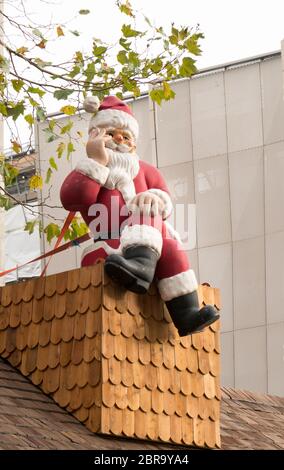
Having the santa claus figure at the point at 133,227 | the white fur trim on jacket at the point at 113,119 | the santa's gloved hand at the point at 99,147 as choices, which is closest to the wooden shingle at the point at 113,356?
the santa claus figure at the point at 133,227

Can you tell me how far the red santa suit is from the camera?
29.1 feet

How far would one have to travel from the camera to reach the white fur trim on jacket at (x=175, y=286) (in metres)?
8.87

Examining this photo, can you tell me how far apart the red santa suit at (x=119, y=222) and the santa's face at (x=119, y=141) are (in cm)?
25

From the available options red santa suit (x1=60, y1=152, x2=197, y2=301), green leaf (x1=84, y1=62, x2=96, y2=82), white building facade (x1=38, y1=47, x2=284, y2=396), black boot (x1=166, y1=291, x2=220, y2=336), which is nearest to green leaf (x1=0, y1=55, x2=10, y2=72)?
green leaf (x1=84, y1=62, x2=96, y2=82)

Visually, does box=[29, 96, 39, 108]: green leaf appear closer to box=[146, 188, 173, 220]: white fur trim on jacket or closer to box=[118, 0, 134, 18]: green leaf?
box=[118, 0, 134, 18]: green leaf

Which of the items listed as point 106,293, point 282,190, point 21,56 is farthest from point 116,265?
point 282,190

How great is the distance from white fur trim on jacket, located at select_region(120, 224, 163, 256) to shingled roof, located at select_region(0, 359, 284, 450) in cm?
114

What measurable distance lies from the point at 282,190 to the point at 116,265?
787 inches

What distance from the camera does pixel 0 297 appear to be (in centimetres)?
948

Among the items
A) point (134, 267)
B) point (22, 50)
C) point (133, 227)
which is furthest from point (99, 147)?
point (22, 50)

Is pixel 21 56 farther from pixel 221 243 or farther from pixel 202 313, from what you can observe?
pixel 221 243

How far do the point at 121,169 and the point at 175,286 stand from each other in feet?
2.92

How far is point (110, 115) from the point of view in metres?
9.34

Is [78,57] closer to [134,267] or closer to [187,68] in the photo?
[187,68]
